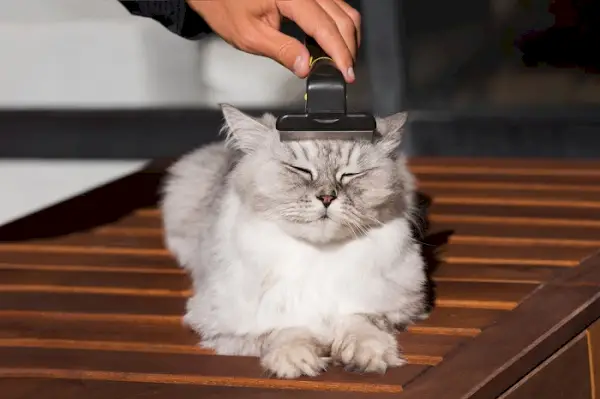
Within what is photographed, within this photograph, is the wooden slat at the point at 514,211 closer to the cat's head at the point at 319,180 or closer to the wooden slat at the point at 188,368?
the cat's head at the point at 319,180

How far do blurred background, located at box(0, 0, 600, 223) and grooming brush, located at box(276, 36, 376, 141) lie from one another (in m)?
2.00

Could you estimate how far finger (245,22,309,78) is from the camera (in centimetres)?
172

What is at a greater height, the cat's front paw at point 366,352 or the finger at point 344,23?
the finger at point 344,23

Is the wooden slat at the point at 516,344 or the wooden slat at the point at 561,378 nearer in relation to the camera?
the wooden slat at the point at 516,344

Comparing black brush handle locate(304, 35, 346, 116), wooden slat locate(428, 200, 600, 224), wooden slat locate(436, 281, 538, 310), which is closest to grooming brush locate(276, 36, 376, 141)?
black brush handle locate(304, 35, 346, 116)

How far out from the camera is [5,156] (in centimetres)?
390

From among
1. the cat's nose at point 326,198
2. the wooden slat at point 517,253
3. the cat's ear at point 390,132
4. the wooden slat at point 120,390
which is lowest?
the wooden slat at point 120,390

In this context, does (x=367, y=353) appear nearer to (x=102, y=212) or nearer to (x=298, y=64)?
(x=298, y=64)

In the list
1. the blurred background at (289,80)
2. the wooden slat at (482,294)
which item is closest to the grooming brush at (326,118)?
the wooden slat at (482,294)

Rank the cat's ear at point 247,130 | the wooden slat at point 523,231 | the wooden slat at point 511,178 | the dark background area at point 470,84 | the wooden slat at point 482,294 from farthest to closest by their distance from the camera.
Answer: the dark background area at point 470,84, the wooden slat at point 511,178, the wooden slat at point 523,231, the wooden slat at point 482,294, the cat's ear at point 247,130

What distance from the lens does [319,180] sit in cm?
164

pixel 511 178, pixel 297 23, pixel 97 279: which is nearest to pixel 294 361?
pixel 297 23

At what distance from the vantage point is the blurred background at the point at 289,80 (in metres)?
3.56

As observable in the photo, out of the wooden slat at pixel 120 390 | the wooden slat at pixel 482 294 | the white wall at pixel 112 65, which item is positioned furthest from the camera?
the white wall at pixel 112 65
